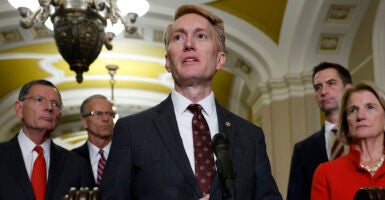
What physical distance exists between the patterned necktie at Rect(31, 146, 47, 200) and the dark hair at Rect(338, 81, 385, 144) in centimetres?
167

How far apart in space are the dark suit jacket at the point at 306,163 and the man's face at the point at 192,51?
5.65 feet

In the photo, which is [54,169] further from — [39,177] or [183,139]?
[183,139]

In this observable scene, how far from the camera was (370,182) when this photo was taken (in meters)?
2.96

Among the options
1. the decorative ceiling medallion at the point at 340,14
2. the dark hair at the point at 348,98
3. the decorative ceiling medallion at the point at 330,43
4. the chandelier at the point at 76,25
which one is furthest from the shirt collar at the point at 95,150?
the decorative ceiling medallion at the point at 330,43

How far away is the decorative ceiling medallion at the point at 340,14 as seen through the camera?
326 inches

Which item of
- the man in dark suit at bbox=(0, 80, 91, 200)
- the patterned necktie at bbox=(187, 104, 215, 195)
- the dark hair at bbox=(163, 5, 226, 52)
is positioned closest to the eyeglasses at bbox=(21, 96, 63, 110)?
the man in dark suit at bbox=(0, 80, 91, 200)

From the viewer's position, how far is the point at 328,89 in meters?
3.82

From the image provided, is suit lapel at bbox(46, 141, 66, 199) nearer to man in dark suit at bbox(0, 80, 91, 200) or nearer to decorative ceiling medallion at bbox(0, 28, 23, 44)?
man in dark suit at bbox(0, 80, 91, 200)

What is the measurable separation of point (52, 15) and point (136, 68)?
672cm

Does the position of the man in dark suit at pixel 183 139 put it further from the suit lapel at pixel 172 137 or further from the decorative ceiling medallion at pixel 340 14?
the decorative ceiling medallion at pixel 340 14

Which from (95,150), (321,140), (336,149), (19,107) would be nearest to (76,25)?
(95,150)

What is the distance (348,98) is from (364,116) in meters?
0.16

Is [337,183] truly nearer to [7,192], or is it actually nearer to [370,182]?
[370,182]

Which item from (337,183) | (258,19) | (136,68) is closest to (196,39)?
(337,183)
